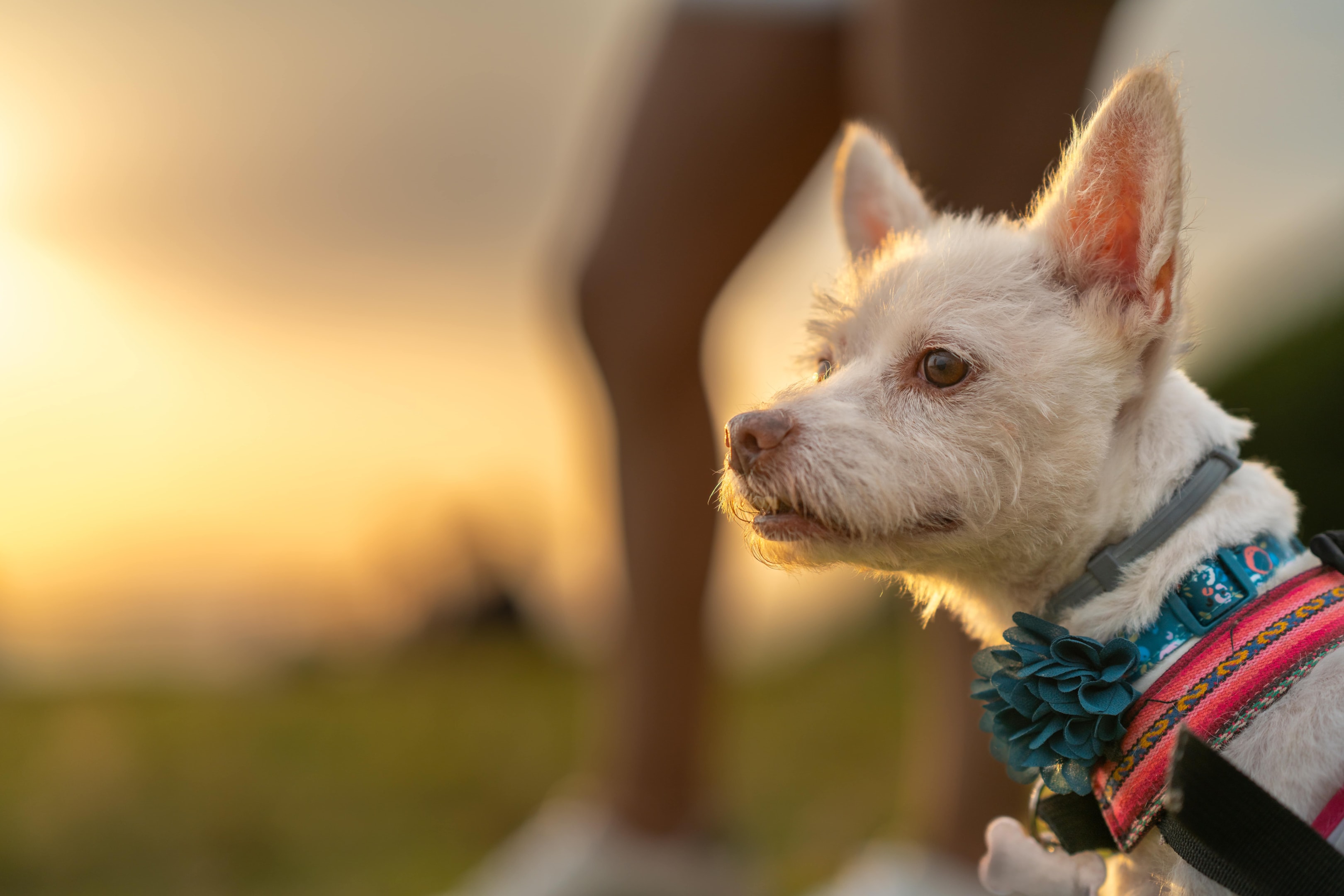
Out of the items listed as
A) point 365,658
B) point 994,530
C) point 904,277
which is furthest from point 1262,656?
point 365,658


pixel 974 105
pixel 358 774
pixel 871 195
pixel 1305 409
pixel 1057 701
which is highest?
pixel 974 105

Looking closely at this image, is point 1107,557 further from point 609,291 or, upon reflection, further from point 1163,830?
point 609,291

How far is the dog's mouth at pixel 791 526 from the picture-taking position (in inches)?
45.1

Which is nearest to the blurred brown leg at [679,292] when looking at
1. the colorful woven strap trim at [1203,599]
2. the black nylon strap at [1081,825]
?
the colorful woven strap trim at [1203,599]

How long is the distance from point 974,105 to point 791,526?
0.88 m

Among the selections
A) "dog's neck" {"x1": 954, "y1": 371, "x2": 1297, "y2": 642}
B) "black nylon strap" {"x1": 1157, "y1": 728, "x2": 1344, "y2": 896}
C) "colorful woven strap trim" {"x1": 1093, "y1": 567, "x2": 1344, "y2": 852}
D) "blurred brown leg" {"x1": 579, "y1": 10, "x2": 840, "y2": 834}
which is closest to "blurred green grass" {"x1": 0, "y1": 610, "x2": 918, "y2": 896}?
"blurred brown leg" {"x1": 579, "y1": 10, "x2": 840, "y2": 834}

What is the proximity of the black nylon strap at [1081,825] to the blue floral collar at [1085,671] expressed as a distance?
5 centimetres

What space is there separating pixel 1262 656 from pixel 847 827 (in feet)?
8.79

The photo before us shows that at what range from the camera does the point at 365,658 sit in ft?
18.2

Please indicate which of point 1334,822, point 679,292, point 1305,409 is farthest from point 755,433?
point 1305,409

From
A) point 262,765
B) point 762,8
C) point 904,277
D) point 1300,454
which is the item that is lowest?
point 262,765

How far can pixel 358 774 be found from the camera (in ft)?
13.0

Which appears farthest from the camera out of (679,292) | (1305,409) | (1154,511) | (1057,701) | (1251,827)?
(1305,409)

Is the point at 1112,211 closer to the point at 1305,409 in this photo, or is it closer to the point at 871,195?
the point at 871,195
